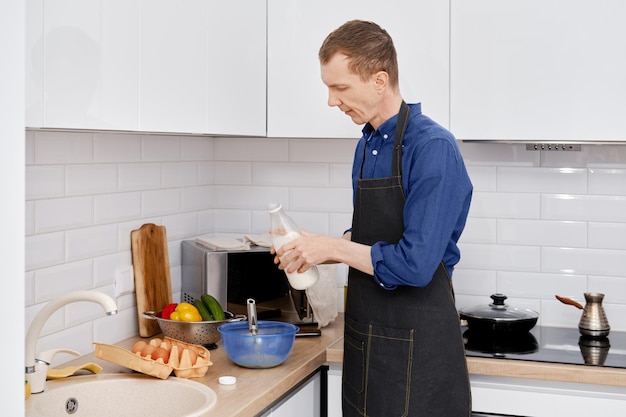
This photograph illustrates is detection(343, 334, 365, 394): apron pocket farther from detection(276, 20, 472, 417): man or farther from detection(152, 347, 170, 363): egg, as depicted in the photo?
detection(152, 347, 170, 363): egg

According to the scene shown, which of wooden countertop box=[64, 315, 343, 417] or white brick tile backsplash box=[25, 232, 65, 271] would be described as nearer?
wooden countertop box=[64, 315, 343, 417]

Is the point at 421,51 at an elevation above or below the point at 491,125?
above

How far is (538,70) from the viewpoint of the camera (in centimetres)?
260

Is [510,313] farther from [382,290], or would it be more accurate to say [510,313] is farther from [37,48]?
[37,48]

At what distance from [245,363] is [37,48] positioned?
1065 millimetres

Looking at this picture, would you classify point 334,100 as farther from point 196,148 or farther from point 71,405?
point 196,148

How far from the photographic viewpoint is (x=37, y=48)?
1728 mm

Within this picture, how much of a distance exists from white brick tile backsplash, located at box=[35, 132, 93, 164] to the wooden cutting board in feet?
1.23

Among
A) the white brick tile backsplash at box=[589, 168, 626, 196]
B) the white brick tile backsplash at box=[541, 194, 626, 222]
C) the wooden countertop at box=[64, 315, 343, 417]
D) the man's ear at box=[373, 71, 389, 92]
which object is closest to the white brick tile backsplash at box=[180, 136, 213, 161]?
the wooden countertop at box=[64, 315, 343, 417]

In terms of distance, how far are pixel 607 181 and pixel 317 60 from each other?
1.08 meters

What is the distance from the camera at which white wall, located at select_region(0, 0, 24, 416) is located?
4.09 ft

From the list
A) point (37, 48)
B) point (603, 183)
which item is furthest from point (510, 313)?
point (37, 48)

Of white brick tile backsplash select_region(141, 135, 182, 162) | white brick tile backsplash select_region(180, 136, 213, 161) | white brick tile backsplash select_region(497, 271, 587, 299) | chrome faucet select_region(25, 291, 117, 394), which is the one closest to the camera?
chrome faucet select_region(25, 291, 117, 394)

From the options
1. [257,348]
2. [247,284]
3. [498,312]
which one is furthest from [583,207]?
[257,348]
